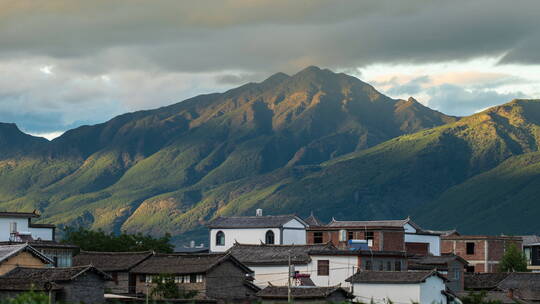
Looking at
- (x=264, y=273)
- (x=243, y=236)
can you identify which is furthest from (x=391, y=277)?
(x=243, y=236)

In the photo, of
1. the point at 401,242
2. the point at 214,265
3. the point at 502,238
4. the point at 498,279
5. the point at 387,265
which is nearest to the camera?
the point at 214,265

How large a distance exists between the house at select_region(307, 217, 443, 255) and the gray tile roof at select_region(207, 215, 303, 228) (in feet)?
18.6

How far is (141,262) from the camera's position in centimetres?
9794

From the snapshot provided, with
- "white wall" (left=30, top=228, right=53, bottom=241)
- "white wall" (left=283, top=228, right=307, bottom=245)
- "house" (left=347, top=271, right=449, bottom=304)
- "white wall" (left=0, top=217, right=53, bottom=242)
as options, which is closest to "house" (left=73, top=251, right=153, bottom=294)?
"white wall" (left=0, top=217, right=53, bottom=242)

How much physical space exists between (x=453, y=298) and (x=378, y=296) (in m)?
8.00

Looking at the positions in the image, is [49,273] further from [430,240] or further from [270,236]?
[430,240]

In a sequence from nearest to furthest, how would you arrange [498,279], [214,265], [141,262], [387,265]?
[214,265] → [141,262] → [387,265] → [498,279]

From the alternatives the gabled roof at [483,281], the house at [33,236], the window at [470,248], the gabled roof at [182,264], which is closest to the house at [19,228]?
the house at [33,236]

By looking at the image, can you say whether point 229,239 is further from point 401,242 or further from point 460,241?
point 460,241

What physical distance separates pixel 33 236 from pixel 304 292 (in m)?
43.4

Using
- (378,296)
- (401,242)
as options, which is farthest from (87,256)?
(401,242)

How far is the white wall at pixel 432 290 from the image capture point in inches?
3644

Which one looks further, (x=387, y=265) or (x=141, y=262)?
(x=387, y=265)

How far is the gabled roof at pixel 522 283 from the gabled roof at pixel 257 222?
34472 millimetres
